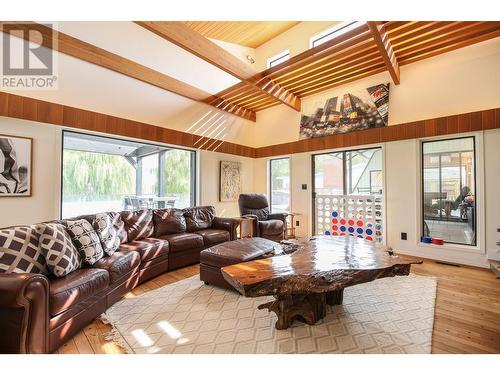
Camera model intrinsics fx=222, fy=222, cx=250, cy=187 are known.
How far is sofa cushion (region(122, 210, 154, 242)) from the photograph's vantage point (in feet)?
10.5

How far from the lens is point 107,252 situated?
2.47 m

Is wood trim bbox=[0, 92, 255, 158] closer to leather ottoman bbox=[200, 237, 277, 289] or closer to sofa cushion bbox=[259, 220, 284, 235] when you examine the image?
sofa cushion bbox=[259, 220, 284, 235]

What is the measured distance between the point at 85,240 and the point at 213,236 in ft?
5.97

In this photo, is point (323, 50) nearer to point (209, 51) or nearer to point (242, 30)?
point (209, 51)

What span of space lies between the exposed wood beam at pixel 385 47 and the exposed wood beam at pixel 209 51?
201cm

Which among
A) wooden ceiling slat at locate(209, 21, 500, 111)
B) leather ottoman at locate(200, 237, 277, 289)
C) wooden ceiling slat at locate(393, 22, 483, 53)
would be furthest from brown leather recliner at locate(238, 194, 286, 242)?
wooden ceiling slat at locate(393, 22, 483, 53)

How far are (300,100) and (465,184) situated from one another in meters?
3.68

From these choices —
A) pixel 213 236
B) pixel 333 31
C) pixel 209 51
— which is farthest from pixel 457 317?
pixel 333 31

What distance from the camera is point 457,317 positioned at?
6.59ft

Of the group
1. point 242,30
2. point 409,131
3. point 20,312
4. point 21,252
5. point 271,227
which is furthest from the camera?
point 242,30

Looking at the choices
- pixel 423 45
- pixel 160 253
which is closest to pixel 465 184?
pixel 423 45

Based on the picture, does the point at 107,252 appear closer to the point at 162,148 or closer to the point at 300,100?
the point at 162,148

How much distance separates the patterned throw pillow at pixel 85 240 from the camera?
7.07ft
